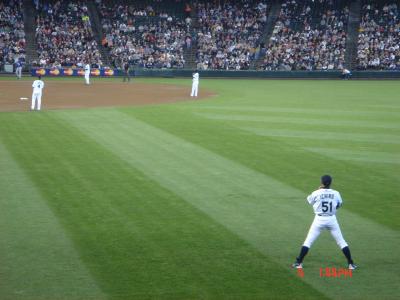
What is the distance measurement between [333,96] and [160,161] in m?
21.4

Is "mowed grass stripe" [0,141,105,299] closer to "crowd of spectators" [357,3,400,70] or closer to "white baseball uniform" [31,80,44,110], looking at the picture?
"white baseball uniform" [31,80,44,110]

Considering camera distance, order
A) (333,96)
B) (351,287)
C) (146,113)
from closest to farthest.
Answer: (351,287) → (146,113) → (333,96)

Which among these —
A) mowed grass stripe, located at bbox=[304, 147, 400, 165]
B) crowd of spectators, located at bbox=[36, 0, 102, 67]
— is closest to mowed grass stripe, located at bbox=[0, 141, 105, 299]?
mowed grass stripe, located at bbox=[304, 147, 400, 165]

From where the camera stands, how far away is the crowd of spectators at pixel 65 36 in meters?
53.8

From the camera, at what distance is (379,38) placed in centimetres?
5638

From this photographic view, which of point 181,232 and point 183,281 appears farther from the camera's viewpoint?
point 181,232

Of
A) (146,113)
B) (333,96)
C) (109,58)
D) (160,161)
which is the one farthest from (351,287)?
(109,58)

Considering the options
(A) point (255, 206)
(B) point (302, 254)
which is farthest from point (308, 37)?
(B) point (302, 254)

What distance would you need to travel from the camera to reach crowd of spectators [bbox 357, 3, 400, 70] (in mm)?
54844

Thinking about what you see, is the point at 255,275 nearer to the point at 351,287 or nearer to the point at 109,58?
the point at 351,287

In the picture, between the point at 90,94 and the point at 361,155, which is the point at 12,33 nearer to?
the point at 90,94

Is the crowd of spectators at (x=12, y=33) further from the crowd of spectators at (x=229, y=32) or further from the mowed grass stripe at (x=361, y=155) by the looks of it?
the mowed grass stripe at (x=361, y=155)

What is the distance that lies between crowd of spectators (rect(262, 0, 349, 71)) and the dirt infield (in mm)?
13685

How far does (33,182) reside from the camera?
16047 millimetres
